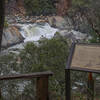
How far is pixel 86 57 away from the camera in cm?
286

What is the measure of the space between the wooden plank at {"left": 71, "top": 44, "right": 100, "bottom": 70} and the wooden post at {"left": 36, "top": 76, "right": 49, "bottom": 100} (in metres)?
0.37

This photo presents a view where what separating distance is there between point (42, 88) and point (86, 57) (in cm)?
61

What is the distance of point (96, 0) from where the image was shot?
1309 cm

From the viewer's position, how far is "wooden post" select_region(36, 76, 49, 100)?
2.93 m

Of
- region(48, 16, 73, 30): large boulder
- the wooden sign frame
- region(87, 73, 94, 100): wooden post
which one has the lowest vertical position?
region(87, 73, 94, 100): wooden post

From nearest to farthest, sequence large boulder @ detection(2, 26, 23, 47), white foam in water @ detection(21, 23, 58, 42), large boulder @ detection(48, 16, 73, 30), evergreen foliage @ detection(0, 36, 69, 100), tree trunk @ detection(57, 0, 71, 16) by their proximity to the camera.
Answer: evergreen foliage @ detection(0, 36, 69, 100), large boulder @ detection(2, 26, 23, 47), white foam in water @ detection(21, 23, 58, 42), large boulder @ detection(48, 16, 73, 30), tree trunk @ detection(57, 0, 71, 16)

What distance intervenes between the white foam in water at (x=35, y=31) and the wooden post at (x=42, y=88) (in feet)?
46.9

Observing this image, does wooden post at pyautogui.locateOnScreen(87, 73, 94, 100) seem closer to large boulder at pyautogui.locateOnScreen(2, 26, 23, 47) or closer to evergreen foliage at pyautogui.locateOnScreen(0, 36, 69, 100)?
evergreen foliage at pyautogui.locateOnScreen(0, 36, 69, 100)

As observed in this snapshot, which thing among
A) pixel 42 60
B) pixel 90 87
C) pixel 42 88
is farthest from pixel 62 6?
pixel 42 88

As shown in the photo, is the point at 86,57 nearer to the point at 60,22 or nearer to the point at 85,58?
the point at 85,58

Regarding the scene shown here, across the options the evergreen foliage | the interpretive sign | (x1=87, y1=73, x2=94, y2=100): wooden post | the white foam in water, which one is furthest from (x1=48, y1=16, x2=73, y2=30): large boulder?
the interpretive sign

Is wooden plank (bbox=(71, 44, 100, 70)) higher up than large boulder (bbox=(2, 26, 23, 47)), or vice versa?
wooden plank (bbox=(71, 44, 100, 70))

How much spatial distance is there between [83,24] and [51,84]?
44.0ft

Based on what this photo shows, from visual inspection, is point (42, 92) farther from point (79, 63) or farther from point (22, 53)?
point (22, 53)
